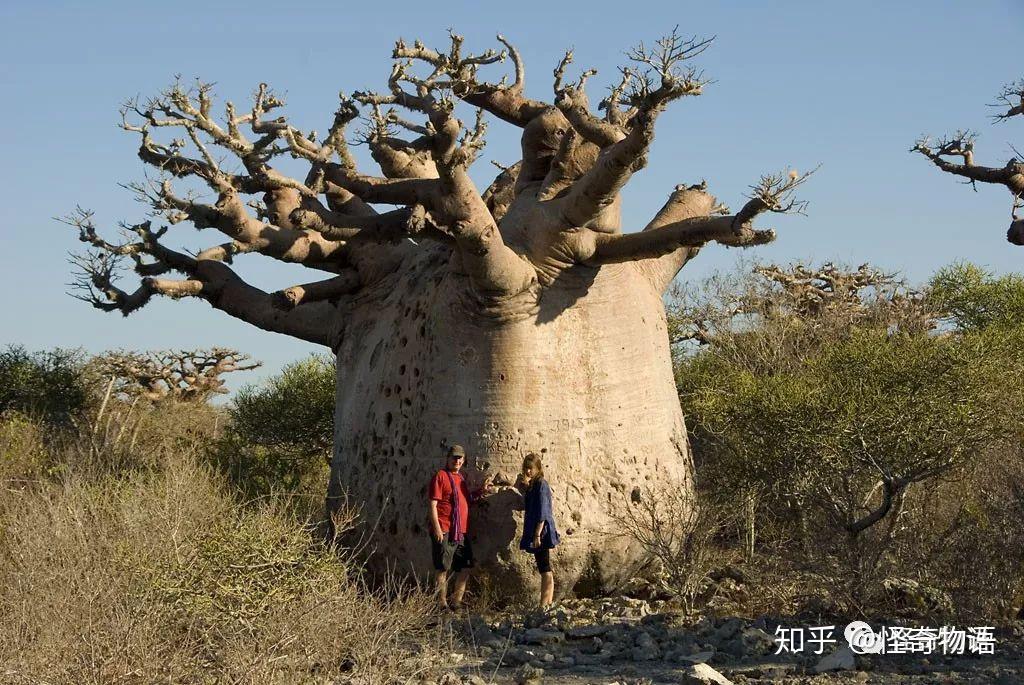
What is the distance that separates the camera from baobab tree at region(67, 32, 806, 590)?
323 inches

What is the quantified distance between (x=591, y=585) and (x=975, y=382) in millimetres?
3195

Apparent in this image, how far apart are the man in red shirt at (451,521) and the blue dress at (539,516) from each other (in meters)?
0.39

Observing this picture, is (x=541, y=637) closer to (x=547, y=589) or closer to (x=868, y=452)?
(x=547, y=589)

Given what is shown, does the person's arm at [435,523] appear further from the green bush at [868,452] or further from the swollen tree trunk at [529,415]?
the green bush at [868,452]

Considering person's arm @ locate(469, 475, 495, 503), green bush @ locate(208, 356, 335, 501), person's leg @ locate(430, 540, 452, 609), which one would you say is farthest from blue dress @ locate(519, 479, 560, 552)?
green bush @ locate(208, 356, 335, 501)

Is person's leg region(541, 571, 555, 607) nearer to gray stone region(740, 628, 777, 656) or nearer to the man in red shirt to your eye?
the man in red shirt

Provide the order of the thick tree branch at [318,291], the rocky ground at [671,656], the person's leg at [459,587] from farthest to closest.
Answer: the thick tree branch at [318,291], the person's leg at [459,587], the rocky ground at [671,656]

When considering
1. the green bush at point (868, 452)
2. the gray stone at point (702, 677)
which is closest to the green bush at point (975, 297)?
the green bush at point (868, 452)

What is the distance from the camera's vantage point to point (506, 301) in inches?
337

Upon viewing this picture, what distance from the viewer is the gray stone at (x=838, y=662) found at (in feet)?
21.0

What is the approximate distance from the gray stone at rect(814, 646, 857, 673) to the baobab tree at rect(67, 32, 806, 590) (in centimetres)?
247

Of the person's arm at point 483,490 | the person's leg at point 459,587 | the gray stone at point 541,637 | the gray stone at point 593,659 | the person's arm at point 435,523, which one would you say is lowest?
the gray stone at point 593,659

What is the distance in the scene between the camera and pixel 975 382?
9445 mm

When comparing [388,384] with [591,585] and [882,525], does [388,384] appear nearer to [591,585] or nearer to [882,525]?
[591,585]
